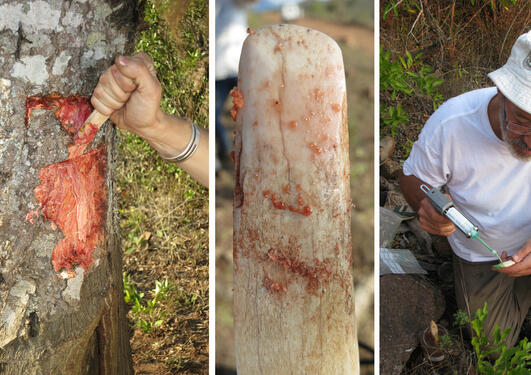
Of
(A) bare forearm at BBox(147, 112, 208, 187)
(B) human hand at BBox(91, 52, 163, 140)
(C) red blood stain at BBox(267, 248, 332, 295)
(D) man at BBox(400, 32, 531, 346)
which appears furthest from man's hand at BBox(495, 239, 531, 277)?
(B) human hand at BBox(91, 52, 163, 140)

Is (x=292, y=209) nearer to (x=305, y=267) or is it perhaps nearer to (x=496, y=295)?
(x=305, y=267)

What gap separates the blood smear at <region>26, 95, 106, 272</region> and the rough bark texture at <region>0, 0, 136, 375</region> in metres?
0.02

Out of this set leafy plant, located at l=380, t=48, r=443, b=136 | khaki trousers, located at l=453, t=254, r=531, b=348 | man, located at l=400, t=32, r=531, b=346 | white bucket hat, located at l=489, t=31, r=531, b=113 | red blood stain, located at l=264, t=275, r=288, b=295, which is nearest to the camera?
red blood stain, located at l=264, t=275, r=288, b=295

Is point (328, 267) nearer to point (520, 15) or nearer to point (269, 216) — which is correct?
point (269, 216)

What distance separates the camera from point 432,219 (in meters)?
2.14

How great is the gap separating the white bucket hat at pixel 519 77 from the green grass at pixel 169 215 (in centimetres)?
224

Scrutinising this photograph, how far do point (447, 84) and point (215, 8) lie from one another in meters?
2.32

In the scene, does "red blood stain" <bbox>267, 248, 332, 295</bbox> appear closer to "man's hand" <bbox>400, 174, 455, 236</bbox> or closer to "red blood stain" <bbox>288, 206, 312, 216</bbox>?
"red blood stain" <bbox>288, 206, 312, 216</bbox>

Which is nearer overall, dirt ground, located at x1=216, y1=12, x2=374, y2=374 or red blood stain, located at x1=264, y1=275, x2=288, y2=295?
red blood stain, located at x1=264, y1=275, x2=288, y2=295

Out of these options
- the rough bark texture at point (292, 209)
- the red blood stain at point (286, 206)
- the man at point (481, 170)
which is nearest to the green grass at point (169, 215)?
the man at point (481, 170)

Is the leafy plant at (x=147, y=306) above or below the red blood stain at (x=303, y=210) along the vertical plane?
below

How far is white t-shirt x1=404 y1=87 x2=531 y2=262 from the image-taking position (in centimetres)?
216

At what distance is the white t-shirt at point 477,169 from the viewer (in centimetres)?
216

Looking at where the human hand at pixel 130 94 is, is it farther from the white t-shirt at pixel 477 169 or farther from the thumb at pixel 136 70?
the white t-shirt at pixel 477 169
